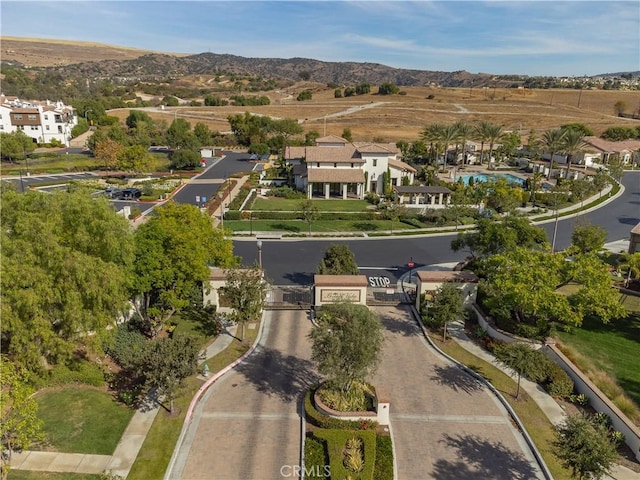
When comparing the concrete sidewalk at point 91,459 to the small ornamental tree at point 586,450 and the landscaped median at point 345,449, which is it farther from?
the small ornamental tree at point 586,450

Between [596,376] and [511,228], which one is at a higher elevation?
[511,228]

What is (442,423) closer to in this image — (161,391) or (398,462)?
(398,462)

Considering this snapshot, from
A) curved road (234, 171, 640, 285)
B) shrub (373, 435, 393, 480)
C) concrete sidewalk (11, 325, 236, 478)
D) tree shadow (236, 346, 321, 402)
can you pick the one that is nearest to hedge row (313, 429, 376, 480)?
shrub (373, 435, 393, 480)

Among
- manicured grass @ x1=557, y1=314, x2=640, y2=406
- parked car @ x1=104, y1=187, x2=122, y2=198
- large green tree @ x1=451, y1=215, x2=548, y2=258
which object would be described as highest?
large green tree @ x1=451, y1=215, x2=548, y2=258

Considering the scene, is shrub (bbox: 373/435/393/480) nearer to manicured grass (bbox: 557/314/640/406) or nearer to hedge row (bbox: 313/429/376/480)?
hedge row (bbox: 313/429/376/480)

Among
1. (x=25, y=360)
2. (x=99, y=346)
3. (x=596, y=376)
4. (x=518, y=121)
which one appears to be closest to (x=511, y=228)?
(x=596, y=376)

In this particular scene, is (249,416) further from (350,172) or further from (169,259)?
(350,172)
